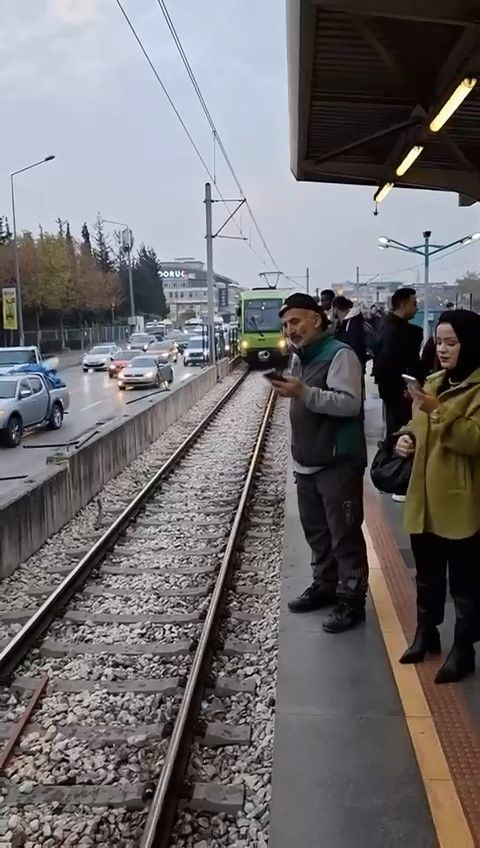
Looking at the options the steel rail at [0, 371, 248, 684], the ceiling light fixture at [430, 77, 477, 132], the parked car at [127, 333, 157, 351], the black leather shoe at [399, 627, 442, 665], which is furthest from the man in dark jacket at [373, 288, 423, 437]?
the parked car at [127, 333, 157, 351]

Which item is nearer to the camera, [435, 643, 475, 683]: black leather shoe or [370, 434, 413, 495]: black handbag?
[435, 643, 475, 683]: black leather shoe

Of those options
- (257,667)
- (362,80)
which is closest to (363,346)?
(362,80)

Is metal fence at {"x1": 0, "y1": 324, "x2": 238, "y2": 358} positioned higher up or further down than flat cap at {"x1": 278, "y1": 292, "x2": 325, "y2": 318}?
further down

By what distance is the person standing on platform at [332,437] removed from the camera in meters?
4.80

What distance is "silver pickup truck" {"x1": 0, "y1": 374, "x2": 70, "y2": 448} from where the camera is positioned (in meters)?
17.6

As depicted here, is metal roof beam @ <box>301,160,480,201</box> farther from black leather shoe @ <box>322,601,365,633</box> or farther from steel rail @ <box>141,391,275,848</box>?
black leather shoe @ <box>322,601,365,633</box>

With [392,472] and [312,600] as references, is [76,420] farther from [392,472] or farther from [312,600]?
[392,472]

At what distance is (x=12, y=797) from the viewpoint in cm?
418

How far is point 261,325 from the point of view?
3309 cm

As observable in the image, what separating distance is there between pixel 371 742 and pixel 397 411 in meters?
4.38

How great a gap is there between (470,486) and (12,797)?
8.67ft

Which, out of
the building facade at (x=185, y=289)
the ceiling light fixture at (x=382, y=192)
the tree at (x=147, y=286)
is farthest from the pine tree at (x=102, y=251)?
the ceiling light fixture at (x=382, y=192)

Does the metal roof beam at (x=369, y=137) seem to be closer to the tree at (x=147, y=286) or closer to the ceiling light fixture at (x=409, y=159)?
the ceiling light fixture at (x=409, y=159)

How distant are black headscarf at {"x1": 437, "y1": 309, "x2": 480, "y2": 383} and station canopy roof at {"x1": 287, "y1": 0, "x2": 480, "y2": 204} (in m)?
2.69
